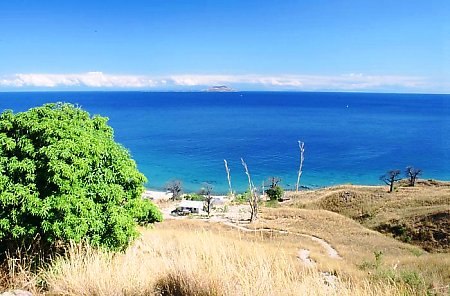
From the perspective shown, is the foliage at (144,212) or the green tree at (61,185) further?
the foliage at (144,212)

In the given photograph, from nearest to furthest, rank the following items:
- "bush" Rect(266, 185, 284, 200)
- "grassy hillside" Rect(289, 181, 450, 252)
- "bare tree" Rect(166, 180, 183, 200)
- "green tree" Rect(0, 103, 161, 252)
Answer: "green tree" Rect(0, 103, 161, 252), "grassy hillside" Rect(289, 181, 450, 252), "bush" Rect(266, 185, 284, 200), "bare tree" Rect(166, 180, 183, 200)

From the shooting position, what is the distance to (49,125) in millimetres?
6695

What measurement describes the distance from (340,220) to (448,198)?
32.3 ft

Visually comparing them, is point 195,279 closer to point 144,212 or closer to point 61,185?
point 61,185

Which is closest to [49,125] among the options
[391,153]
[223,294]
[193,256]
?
[193,256]

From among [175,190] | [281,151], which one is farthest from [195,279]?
[281,151]

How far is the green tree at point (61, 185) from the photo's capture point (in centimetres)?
606

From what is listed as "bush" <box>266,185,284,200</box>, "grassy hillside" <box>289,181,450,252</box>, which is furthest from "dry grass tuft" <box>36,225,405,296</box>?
"bush" <box>266,185,284,200</box>

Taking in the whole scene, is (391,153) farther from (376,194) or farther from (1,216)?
(1,216)

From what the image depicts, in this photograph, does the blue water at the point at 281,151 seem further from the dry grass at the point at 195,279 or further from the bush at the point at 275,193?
the dry grass at the point at 195,279

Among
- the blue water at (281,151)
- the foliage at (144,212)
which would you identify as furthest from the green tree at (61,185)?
the blue water at (281,151)

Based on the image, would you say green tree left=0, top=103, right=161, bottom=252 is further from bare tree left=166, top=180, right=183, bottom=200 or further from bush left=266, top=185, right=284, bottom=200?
bare tree left=166, top=180, right=183, bottom=200

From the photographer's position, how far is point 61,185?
20.1 feet

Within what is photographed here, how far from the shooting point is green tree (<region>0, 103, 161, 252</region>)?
606 centimetres
